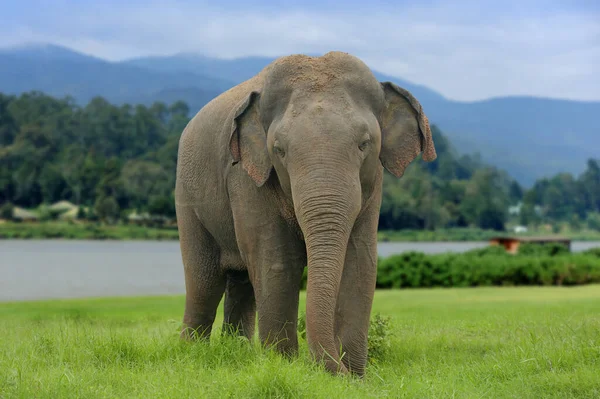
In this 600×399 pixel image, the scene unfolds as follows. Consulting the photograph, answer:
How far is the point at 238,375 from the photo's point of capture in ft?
20.6

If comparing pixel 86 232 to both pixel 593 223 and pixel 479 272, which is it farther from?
pixel 593 223

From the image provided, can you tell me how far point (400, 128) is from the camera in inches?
299

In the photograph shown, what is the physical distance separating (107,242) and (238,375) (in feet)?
263

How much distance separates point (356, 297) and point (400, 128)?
1.59 m

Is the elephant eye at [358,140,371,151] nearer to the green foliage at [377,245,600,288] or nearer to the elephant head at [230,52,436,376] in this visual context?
the elephant head at [230,52,436,376]

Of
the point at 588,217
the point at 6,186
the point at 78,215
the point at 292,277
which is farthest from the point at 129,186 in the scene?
the point at 588,217

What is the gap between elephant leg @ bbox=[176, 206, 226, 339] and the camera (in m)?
9.10

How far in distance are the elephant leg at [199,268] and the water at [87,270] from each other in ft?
88.0

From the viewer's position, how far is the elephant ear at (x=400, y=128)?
753cm

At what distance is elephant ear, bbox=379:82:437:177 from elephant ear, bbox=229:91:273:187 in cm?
107

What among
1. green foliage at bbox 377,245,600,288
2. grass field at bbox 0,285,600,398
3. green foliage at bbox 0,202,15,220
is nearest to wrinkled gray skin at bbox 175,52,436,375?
grass field at bbox 0,285,600,398

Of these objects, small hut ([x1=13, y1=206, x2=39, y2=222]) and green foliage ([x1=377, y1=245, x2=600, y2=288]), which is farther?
small hut ([x1=13, y1=206, x2=39, y2=222])

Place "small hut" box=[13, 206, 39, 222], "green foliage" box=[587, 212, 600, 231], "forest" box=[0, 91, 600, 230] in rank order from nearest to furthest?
"small hut" box=[13, 206, 39, 222] < "forest" box=[0, 91, 600, 230] < "green foliage" box=[587, 212, 600, 231]

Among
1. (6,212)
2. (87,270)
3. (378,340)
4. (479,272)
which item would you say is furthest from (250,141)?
(6,212)
